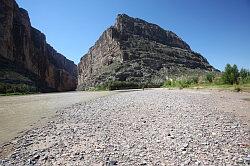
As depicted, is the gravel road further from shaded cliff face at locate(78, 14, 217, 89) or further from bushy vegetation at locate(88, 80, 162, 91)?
shaded cliff face at locate(78, 14, 217, 89)

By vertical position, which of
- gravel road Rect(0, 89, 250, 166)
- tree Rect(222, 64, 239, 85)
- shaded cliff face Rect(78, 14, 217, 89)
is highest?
shaded cliff face Rect(78, 14, 217, 89)

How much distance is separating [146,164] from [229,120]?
9211mm

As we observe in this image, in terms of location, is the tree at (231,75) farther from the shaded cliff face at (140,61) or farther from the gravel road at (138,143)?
the shaded cliff face at (140,61)

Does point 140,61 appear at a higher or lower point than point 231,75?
higher

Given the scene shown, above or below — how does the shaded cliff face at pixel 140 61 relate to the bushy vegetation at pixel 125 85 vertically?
above

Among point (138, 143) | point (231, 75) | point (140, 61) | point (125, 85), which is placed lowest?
point (138, 143)

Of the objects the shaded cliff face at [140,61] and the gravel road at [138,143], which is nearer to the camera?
the gravel road at [138,143]

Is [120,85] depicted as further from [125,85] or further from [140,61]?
[140,61]

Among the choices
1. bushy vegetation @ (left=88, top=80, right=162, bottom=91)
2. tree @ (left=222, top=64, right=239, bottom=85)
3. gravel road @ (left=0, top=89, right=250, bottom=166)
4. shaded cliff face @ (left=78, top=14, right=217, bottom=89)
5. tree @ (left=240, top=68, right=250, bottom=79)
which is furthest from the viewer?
shaded cliff face @ (left=78, top=14, right=217, bottom=89)

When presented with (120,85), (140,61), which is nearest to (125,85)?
(120,85)

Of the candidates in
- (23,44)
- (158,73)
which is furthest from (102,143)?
(23,44)

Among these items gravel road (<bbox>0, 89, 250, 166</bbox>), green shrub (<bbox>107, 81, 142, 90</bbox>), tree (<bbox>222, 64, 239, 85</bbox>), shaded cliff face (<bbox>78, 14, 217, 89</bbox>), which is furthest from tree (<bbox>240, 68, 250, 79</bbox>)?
shaded cliff face (<bbox>78, 14, 217, 89</bbox>)

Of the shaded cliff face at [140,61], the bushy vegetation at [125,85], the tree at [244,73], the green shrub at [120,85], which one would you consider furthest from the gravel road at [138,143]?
the shaded cliff face at [140,61]

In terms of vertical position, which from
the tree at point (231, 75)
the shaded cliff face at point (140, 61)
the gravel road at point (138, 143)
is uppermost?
the shaded cliff face at point (140, 61)
